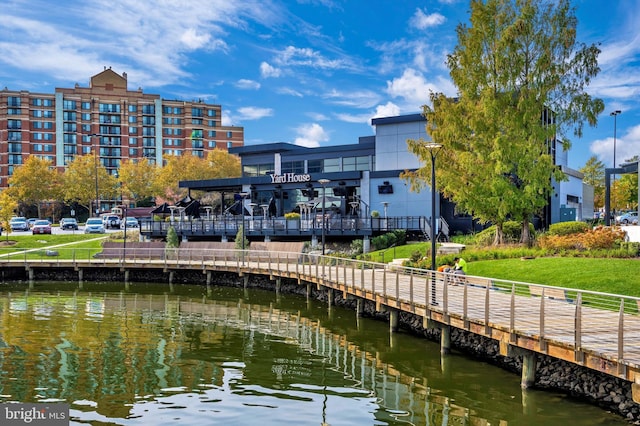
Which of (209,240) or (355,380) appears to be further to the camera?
(209,240)

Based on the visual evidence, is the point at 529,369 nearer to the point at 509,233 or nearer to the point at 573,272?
the point at 573,272

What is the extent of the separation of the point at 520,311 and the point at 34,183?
9042 cm

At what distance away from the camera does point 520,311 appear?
1666 centimetres

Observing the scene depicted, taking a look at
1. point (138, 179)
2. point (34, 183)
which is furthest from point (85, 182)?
point (138, 179)

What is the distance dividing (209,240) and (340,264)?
24785 mm

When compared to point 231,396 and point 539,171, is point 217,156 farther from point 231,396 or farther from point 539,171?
point 231,396

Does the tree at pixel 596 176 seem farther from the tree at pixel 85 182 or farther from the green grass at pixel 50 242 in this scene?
the tree at pixel 85 182

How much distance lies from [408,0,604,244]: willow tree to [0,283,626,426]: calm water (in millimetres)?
10733

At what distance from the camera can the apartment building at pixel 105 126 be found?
A: 112750 mm

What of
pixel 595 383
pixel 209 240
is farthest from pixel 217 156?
pixel 595 383

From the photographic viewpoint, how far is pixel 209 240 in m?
50.4

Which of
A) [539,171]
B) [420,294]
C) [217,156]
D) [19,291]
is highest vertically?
[217,156]

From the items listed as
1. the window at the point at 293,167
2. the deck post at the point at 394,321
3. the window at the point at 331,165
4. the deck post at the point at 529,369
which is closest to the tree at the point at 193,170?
the window at the point at 293,167

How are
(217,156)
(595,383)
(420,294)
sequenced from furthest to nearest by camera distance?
(217,156), (420,294), (595,383)
